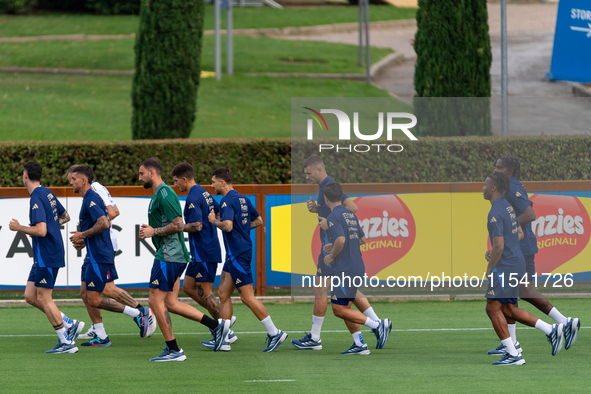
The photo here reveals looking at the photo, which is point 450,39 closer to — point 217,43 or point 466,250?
point 466,250

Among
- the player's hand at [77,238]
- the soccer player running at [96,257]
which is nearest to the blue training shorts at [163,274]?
the soccer player running at [96,257]

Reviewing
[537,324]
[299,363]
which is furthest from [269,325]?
[537,324]

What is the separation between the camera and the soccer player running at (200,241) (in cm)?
830

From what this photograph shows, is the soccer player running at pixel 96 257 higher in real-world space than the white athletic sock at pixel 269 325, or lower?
higher

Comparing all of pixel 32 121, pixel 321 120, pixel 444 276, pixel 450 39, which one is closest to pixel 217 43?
pixel 32 121

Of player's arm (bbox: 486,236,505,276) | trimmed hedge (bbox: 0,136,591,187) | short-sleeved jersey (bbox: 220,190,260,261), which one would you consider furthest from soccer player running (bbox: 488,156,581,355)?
trimmed hedge (bbox: 0,136,591,187)

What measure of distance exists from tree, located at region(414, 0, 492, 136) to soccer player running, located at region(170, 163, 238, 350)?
24.6 feet

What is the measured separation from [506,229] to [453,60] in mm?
8563

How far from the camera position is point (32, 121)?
21.0 metres

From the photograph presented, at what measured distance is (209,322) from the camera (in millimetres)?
8188

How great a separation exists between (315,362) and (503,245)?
7.89 feet

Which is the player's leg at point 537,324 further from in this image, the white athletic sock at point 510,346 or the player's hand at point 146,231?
the player's hand at point 146,231

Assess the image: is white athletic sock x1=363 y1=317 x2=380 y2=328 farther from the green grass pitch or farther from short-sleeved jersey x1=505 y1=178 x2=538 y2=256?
short-sleeved jersey x1=505 y1=178 x2=538 y2=256

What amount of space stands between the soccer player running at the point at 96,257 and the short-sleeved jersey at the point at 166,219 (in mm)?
825
